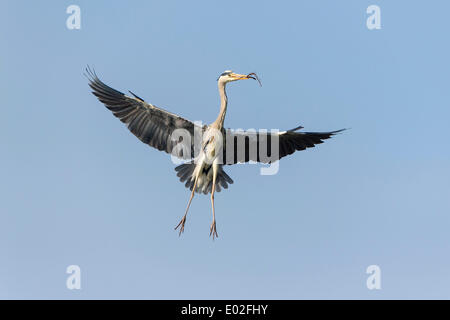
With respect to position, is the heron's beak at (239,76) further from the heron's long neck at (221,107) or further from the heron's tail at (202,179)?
the heron's tail at (202,179)

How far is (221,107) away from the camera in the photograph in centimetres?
1555

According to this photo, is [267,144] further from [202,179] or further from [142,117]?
[142,117]

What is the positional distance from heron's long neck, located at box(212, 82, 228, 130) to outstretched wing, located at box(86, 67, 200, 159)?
532 millimetres

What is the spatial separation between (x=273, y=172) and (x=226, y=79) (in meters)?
2.30

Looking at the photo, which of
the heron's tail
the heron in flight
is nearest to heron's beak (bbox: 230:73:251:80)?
the heron in flight

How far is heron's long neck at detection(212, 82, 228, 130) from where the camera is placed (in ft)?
50.0

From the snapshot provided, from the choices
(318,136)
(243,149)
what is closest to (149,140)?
(243,149)

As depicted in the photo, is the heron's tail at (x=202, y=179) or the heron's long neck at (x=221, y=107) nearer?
the heron's long neck at (x=221, y=107)

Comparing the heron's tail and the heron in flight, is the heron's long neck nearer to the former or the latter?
the heron in flight

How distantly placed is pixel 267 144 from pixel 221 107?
51.9 inches

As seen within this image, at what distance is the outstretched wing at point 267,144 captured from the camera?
1557cm

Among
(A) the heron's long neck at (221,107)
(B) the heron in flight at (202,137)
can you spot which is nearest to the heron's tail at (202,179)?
(B) the heron in flight at (202,137)

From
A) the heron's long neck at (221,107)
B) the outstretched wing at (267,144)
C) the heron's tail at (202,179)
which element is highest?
the heron's long neck at (221,107)
